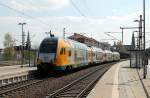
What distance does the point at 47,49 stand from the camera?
104 feet

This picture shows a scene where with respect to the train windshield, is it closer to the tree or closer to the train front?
the train front

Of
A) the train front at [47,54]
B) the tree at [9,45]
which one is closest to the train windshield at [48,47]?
the train front at [47,54]

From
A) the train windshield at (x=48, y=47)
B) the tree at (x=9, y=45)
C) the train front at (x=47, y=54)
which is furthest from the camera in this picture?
the tree at (x=9, y=45)

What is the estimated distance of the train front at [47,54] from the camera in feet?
101

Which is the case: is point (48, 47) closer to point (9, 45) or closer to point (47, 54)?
point (47, 54)

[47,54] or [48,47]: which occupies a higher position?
[48,47]

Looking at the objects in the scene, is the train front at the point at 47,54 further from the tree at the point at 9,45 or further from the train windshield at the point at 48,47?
the tree at the point at 9,45

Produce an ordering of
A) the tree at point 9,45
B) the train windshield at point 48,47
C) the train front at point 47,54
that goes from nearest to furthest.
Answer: the train front at point 47,54
the train windshield at point 48,47
the tree at point 9,45

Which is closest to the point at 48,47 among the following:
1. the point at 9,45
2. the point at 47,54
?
the point at 47,54

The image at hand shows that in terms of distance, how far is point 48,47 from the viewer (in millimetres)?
31609

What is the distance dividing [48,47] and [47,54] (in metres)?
0.68

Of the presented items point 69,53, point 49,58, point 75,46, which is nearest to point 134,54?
point 75,46

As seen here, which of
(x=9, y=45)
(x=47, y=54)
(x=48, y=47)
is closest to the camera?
(x=47, y=54)

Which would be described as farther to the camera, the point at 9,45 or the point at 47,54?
the point at 9,45
